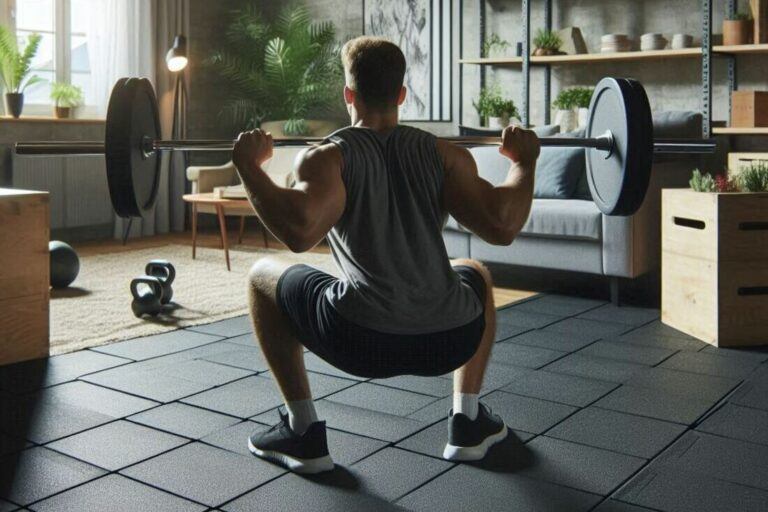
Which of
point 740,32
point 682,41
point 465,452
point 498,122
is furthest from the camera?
point 498,122

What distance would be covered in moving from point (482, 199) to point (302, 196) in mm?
354

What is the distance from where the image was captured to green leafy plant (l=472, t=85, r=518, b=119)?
5352 mm

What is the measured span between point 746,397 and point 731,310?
2.10 feet

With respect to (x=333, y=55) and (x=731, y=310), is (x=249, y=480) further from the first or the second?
(x=333, y=55)

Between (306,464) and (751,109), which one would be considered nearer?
(306,464)

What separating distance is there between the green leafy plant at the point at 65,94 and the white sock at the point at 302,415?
4.14 meters

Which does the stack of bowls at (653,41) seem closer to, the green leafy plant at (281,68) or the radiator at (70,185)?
the green leafy plant at (281,68)

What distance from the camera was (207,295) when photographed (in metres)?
3.98

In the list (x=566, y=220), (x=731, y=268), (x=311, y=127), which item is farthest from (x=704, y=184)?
(x=311, y=127)

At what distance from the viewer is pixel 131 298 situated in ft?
12.9

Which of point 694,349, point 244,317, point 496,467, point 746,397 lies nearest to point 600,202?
point 496,467

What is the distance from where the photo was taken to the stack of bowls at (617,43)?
15.7 feet

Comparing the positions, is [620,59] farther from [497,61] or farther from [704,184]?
[704,184]

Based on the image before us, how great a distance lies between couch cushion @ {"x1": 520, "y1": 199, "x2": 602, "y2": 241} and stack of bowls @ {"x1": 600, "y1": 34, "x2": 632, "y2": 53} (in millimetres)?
1251
